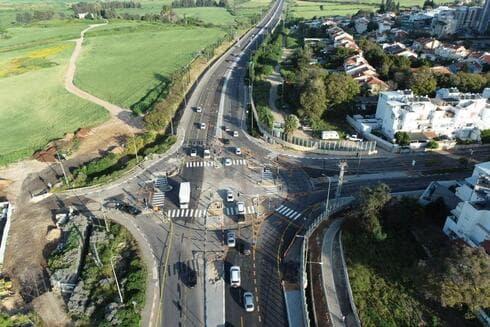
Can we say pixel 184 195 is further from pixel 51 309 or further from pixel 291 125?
pixel 291 125

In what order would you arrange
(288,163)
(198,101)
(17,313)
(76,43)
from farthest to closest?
1. (76,43)
2. (198,101)
3. (288,163)
4. (17,313)

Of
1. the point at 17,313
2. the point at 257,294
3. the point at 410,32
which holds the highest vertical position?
the point at 410,32

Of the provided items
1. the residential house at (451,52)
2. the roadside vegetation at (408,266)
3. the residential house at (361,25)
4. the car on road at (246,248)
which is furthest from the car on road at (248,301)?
the residential house at (361,25)

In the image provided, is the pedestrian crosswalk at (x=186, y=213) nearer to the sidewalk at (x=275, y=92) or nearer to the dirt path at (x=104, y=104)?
the dirt path at (x=104, y=104)

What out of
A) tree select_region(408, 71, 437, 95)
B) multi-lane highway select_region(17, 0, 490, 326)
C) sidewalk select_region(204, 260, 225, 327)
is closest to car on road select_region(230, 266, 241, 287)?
multi-lane highway select_region(17, 0, 490, 326)

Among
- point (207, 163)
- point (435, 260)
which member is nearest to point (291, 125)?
point (207, 163)

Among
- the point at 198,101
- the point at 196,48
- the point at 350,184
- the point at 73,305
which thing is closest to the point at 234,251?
the point at 73,305

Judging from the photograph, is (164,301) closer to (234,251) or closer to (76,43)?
(234,251)
